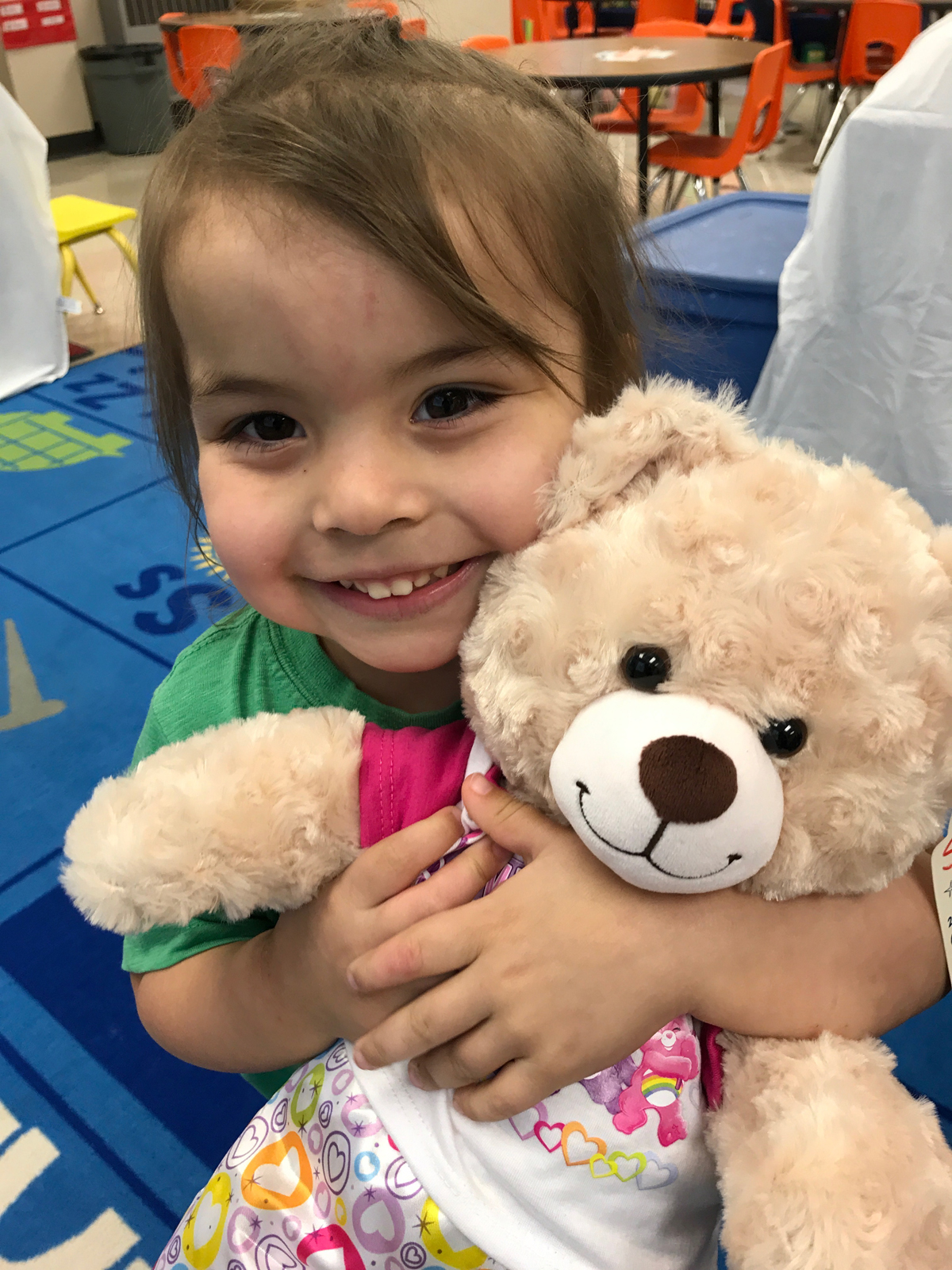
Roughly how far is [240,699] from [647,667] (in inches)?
14.5

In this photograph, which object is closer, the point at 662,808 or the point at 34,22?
the point at 662,808

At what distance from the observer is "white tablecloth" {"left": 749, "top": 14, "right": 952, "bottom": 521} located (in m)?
1.15

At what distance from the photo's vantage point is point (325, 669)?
0.67 meters

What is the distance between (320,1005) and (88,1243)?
1.88 ft

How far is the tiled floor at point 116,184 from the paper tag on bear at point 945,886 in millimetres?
2073

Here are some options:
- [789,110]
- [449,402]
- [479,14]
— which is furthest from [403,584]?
[479,14]

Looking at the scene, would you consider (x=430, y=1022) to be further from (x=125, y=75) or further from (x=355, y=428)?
(x=125, y=75)

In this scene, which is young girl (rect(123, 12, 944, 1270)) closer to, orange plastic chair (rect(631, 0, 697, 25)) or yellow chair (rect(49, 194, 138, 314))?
yellow chair (rect(49, 194, 138, 314))

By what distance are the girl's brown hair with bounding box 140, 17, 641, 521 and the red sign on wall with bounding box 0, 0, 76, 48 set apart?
6257 millimetres

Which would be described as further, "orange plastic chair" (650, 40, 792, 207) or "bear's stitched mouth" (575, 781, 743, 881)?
"orange plastic chair" (650, 40, 792, 207)

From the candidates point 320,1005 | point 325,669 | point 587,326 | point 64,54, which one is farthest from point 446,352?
point 64,54

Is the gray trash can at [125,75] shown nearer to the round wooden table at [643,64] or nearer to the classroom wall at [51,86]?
the classroom wall at [51,86]

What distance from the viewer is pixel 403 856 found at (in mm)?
483

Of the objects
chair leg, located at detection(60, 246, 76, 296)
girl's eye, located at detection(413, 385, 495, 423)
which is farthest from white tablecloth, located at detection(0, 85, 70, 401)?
girl's eye, located at detection(413, 385, 495, 423)
